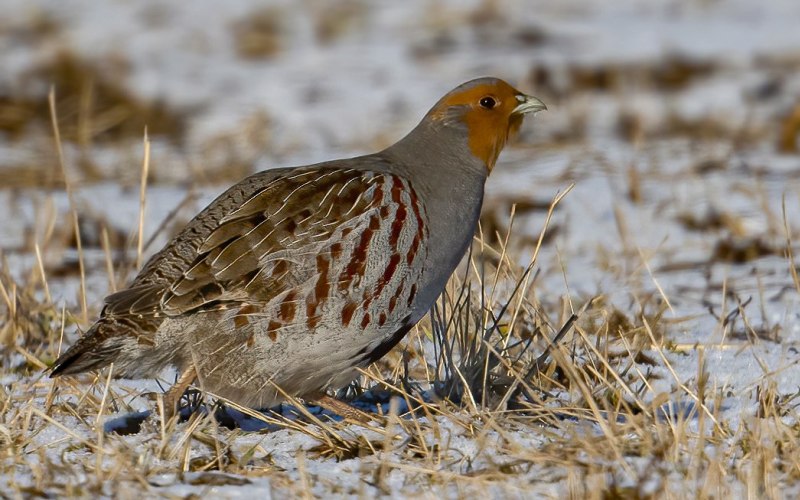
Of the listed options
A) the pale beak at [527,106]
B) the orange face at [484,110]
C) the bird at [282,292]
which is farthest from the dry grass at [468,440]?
the pale beak at [527,106]

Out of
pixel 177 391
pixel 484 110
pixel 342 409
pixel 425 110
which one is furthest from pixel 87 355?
pixel 425 110

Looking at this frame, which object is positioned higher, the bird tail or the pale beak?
the pale beak

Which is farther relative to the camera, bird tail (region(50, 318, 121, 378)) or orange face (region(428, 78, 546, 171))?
orange face (region(428, 78, 546, 171))

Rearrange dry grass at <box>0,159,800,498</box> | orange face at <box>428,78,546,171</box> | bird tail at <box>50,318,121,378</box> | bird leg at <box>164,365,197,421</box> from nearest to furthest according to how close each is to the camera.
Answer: dry grass at <box>0,159,800,498</box> < bird tail at <box>50,318,121,378</box> < bird leg at <box>164,365,197,421</box> < orange face at <box>428,78,546,171</box>

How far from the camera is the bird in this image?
357 cm

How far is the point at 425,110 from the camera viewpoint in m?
10.0

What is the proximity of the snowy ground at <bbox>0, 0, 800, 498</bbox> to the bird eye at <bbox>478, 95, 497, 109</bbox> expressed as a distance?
0.66 meters

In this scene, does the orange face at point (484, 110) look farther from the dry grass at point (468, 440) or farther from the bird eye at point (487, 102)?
the dry grass at point (468, 440)

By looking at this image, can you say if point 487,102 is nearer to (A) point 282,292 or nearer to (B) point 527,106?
(B) point 527,106

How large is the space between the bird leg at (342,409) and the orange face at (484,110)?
2.97ft

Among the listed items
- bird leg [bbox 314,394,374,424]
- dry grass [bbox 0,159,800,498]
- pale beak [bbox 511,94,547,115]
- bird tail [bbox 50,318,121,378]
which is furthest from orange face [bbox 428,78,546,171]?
bird tail [bbox 50,318,121,378]

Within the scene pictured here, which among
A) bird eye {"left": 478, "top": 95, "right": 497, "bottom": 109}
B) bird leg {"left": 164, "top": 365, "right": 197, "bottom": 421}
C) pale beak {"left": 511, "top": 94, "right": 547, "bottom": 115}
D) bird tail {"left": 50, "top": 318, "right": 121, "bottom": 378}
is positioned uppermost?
bird eye {"left": 478, "top": 95, "right": 497, "bottom": 109}

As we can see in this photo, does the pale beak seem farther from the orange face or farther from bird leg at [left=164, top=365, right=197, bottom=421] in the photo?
bird leg at [left=164, top=365, right=197, bottom=421]

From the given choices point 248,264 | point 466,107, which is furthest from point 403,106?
point 248,264
